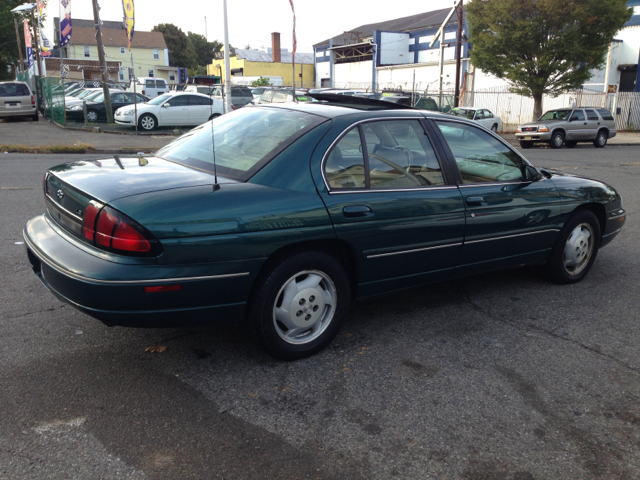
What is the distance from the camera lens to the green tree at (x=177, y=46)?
8912 cm

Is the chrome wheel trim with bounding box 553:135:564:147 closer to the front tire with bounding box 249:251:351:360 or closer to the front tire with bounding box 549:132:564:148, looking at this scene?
the front tire with bounding box 549:132:564:148

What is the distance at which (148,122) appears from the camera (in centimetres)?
2098

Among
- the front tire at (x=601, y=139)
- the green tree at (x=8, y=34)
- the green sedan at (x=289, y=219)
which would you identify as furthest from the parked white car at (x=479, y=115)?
the green tree at (x=8, y=34)

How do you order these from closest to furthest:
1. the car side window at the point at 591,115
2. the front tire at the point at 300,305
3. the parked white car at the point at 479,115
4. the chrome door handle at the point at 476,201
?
1. the front tire at the point at 300,305
2. the chrome door handle at the point at 476,201
3. the car side window at the point at 591,115
4. the parked white car at the point at 479,115

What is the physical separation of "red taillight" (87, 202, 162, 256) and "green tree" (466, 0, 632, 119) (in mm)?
24937

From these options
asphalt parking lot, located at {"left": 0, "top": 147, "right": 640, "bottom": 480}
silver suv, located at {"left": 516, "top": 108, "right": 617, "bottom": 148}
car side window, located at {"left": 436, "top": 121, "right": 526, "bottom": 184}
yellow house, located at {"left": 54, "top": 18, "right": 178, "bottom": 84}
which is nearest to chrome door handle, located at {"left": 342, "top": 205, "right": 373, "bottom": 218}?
asphalt parking lot, located at {"left": 0, "top": 147, "right": 640, "bottom": 480}

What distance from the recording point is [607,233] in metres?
5.43

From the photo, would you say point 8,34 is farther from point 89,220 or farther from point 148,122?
point 89,220

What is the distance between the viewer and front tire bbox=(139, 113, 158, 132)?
2081 cm

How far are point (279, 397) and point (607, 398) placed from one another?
1903 mm

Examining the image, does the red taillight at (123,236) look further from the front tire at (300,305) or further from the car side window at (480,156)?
the car side window at (480,156)

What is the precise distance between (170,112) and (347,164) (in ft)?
62.4

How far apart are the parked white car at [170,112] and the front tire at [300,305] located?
60.3 ft

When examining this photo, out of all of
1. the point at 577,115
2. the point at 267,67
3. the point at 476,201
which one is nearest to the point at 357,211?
the point at 476,201
